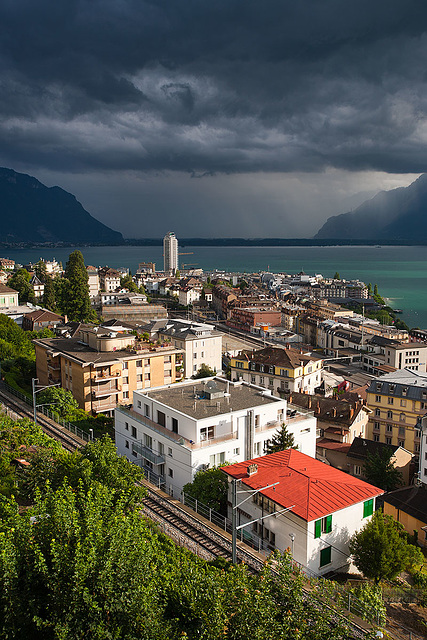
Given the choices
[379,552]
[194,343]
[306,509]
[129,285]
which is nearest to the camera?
[379,552]

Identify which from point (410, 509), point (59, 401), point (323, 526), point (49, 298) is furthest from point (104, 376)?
point (49, 298)

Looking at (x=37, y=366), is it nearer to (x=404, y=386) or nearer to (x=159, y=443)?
(x=159, y=443)

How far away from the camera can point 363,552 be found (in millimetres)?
16312

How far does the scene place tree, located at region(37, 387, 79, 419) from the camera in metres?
31.8

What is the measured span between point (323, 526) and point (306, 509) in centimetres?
104

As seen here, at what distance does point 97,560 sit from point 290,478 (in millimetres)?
10141

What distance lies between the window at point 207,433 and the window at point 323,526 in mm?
6778

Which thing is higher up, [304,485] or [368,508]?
[304,485]

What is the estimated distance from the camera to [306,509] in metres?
16.0

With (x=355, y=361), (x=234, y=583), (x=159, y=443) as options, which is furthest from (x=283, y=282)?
(x=234, y=583)

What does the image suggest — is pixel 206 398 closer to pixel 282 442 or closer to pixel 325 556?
pixel 282 442

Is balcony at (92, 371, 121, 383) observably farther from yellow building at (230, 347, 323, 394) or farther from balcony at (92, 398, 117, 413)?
yellow building at (230, 347, 323, 394)

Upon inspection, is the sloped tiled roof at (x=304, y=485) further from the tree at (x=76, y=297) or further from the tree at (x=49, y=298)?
the tree at (x=49, y=298)

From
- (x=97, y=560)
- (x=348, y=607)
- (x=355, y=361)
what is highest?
(x=97, y=560)
